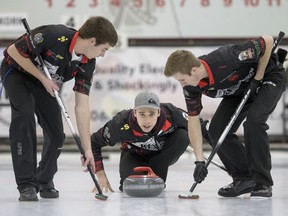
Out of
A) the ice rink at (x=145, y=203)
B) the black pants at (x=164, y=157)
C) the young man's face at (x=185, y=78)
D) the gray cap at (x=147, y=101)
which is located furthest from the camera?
the black pants at (x=164, y=157)

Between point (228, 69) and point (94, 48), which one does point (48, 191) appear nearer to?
point (94, 48)

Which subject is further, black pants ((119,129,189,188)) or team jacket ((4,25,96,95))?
black pants ((119,129,189,188))

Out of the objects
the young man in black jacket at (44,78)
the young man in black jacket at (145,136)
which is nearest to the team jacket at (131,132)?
the young man in black jacket at (145,136)

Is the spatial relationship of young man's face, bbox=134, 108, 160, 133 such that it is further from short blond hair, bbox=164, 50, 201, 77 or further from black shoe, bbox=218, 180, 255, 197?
black shoe, bbox=218, 180, 255, 197

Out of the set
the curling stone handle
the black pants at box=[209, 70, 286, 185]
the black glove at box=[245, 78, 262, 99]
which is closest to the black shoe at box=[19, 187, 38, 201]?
the curling stone handle

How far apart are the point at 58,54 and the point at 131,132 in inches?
29.6

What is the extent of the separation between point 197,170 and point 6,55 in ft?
4.03

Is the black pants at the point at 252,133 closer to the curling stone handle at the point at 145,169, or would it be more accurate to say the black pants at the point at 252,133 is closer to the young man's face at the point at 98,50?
the curling stone handle at the point at 145,169

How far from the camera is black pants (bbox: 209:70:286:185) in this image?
4.16 metres

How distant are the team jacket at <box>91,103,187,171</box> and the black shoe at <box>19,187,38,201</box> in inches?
22.8

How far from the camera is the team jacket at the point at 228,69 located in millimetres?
4195

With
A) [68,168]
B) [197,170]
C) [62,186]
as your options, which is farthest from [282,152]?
[197,170]

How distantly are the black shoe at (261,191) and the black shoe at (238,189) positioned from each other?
0.08 m

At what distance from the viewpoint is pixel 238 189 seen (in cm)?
431
